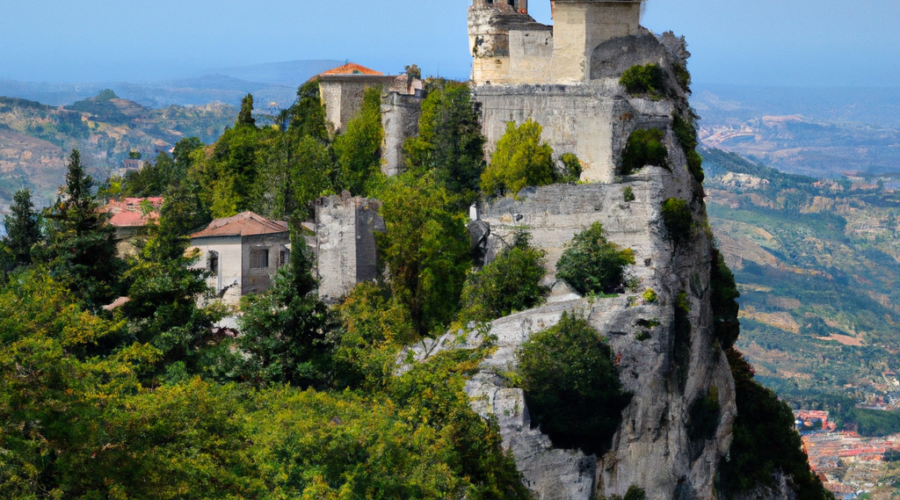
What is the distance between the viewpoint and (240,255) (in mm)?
37906

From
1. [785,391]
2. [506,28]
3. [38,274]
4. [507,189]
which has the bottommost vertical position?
[785,391]

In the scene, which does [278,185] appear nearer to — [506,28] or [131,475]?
[506,28]

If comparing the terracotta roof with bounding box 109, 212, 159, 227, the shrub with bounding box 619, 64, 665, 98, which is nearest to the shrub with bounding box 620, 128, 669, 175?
the shrub with bounding box 619, 64, 665, 98

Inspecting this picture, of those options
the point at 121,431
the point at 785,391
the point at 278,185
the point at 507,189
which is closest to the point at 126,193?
the point at 278,185

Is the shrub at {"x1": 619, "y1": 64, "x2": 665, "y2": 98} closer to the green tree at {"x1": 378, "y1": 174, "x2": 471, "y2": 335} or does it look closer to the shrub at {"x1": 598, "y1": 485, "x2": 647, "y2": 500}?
the green tree at {"x1": 378, "y1": 174, "x2": 471, "y2": 335}

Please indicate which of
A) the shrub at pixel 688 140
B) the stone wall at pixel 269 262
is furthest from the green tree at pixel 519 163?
the stone wall at pixel 269 262

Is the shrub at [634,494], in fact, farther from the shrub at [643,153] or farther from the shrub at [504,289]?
the shrub at [643,153]

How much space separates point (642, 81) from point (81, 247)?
797 inches

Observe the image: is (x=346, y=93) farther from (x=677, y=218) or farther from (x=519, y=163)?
(x=677, y=218)

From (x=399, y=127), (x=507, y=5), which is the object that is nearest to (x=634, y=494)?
(x=399, y=127)

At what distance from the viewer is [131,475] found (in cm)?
2027

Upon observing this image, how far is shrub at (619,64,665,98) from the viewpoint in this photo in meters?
39.0

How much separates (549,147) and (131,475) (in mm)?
22163

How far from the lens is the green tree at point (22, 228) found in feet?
133
